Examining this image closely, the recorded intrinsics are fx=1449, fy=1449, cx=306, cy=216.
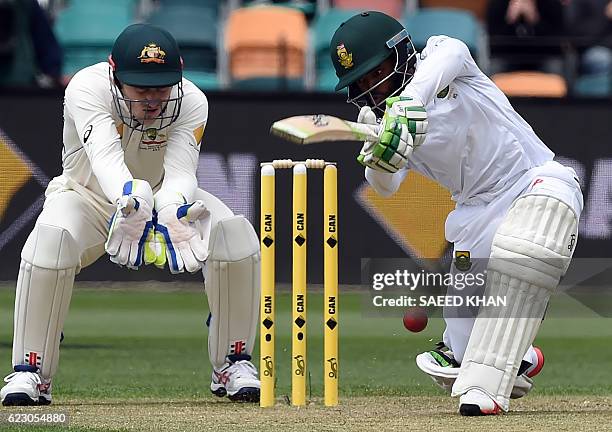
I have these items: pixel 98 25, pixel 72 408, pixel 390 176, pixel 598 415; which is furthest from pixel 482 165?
pixel 98 25

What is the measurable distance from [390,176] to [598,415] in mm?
1053

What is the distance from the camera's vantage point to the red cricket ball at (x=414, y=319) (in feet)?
16.1

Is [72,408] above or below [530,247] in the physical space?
below

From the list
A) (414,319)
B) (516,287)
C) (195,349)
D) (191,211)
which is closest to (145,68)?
(191,211)

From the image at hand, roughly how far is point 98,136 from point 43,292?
22.8 inches

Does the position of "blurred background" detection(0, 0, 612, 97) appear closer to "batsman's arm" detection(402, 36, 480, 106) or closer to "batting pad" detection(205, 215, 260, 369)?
"batting pad" detection(205, 215, 260, 369)

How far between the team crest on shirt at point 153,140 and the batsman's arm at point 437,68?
1016 millimetres

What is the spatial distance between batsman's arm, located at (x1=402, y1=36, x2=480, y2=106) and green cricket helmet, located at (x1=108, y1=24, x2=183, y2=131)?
0.88 m

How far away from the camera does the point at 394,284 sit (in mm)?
4848

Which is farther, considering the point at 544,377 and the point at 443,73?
the point at 544,377

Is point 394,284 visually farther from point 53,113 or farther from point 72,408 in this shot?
point 53,113

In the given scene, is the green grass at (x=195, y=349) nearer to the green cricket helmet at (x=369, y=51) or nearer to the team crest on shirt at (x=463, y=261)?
the team crest on shirt at (x=463, y=261)

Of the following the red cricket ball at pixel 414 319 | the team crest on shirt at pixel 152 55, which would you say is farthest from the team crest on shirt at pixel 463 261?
→ the team crest on shirt at pixel 152 55

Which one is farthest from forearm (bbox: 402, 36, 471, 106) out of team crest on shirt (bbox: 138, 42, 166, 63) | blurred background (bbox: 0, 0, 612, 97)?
blurred background (bbox: 0, 0, 612, 97)
